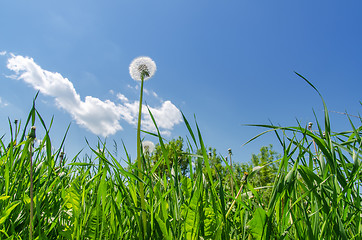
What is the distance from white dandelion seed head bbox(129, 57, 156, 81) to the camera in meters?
1.69

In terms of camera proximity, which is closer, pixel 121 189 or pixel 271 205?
pixel 271 205

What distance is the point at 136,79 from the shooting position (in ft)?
5.72

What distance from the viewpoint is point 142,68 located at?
1.69 meters

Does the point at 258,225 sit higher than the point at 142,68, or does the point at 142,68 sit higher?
the point at 142,68

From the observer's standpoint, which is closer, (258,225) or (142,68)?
(258,225)

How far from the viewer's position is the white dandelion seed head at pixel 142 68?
1.69 metres

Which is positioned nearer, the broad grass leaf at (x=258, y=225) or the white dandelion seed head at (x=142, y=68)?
the broad grass leaf at (x=258, y=225)

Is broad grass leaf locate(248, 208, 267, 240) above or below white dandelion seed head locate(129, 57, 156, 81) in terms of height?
below

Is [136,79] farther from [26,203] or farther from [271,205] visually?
[271,205]

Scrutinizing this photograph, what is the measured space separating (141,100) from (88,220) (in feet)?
1.84

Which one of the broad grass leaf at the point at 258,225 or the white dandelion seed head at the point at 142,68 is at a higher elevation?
the white dandelion seed head at the point at 142,68

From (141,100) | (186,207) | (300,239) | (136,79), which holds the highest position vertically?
(136,79)

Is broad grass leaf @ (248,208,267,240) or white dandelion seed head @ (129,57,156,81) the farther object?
white dandelion seed head @ (129,57,156,81)

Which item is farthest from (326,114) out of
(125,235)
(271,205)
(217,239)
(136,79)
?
(136,79)
